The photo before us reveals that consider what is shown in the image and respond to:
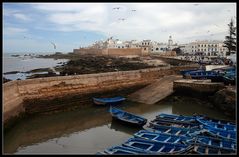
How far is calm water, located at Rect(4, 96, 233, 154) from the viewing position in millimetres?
13953

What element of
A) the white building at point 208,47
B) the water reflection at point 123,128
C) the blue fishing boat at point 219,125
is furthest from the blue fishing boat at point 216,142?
the white building at point 208,47

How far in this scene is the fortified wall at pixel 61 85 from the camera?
18.2m

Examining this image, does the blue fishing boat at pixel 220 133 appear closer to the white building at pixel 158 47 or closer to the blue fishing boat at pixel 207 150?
the blue fishing boat at pixel 207 150

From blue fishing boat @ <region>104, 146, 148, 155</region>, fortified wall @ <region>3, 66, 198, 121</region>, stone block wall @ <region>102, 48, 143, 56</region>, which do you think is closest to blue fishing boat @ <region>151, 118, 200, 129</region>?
blue fishing boat @ <region>104, 146, 148, 155</region>

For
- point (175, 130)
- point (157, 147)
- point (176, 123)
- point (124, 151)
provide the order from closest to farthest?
1. point (124, 151)
2. point (157, 147)
3. point (175, 130)
4. point (176, 123)

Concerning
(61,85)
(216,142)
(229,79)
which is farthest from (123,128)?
(229,79)

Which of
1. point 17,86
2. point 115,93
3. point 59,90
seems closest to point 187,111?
point 115,93

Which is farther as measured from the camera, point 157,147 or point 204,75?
point 204,75

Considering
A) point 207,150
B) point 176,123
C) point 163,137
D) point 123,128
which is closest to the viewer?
Result: point 207,150

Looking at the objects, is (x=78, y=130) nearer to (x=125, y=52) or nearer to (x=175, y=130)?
(x=175, y=130)

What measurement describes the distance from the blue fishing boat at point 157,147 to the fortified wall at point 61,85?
308 inches

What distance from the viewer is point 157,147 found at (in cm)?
1158

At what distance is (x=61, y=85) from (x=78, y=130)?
594cm

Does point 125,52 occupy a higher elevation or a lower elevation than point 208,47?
lower
